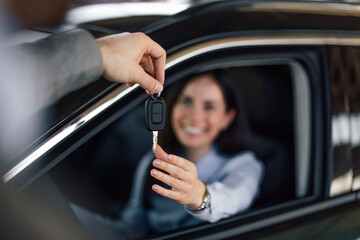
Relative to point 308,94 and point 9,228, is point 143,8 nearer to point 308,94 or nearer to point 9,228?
point 308,94

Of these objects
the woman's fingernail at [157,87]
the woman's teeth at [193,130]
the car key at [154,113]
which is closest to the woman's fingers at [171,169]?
the car key at [154,113]

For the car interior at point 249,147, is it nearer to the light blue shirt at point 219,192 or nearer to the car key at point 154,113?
the light blue shirt at point 219,192

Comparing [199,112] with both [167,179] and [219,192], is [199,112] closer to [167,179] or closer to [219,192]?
[219,192]

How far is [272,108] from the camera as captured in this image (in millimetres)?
2025

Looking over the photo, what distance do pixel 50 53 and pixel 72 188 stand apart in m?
1.15

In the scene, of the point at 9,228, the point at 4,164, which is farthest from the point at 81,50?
the point at 9,228

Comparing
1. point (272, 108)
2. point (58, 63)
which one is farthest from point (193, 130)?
point (58, 63)

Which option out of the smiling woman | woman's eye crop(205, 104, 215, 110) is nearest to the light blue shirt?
the smiling woman

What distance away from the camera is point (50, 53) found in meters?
1.13

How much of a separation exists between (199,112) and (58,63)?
100cm

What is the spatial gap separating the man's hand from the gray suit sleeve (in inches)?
1.4

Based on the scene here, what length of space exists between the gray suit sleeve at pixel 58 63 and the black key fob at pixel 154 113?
6.8 inches

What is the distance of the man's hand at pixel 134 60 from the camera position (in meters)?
1.21

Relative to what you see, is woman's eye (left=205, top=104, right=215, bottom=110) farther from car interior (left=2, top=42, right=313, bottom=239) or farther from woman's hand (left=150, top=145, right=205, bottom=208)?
woman's hand (left=150, top=145, right=205, bottom=208)
